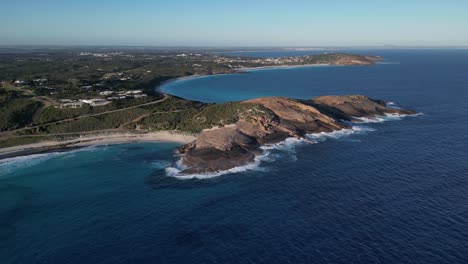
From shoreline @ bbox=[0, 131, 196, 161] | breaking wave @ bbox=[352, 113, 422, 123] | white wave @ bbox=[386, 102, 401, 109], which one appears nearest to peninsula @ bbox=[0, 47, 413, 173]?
shoreline @ bbox=[0, 131, 196, 161]

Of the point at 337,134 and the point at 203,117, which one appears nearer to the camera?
the point at 337,134

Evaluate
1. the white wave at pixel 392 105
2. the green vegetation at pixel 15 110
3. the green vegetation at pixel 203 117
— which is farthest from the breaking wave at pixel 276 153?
the green vegetation at pixel 15 110

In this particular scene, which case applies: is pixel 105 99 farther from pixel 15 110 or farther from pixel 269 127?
pixel 269 127

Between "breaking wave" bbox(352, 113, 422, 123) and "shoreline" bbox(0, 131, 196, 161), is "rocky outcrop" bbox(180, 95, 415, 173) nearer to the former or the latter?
"breaking wave" bbox(352, 113, 422, 123)

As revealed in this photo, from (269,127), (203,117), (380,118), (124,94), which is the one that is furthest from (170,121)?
(380,118)

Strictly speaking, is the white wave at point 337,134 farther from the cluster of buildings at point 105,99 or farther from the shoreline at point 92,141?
the cluster of buildings at point 105,99
